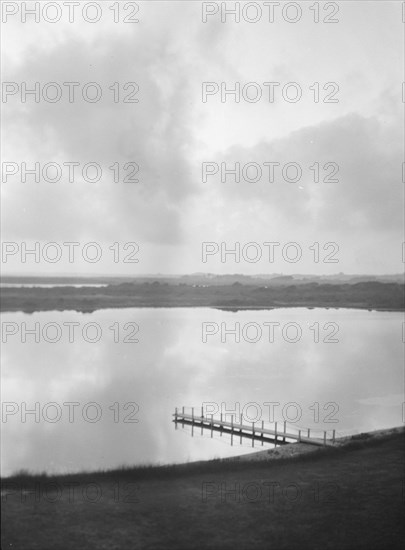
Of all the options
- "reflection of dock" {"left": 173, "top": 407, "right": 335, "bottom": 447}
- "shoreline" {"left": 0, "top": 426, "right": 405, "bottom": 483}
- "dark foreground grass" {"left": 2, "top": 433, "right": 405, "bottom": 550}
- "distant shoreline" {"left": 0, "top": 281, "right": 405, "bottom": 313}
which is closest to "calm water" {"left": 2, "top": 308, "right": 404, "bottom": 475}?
"reflection of dock" {"left": 173, "top": 407, "right": 335, "bottom": 447}

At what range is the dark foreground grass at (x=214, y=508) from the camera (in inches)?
505

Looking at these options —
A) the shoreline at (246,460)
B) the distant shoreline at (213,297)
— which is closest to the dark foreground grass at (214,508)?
the shoreline at (246,460)

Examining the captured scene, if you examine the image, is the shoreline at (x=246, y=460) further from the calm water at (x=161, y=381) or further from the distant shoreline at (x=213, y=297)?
the distant shoreline at (x=213, y=297)

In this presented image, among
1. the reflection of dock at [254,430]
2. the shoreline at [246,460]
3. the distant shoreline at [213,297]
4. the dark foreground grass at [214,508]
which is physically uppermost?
the distant shoreline at [213,297]

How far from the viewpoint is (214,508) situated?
15062 millimetres

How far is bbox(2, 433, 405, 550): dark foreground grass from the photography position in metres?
12.8

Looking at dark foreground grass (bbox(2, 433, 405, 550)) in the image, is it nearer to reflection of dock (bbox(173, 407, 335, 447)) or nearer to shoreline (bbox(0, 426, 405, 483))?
shoreline (bbox(0, 426, 405, 483))

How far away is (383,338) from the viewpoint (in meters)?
62.7

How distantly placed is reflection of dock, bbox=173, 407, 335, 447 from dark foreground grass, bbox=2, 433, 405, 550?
5.23m

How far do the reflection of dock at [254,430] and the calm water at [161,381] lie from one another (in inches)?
37.1

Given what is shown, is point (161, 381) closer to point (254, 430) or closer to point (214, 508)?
point (254, 430)

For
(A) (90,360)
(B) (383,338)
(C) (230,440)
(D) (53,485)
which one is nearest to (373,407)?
(C) (230,440)

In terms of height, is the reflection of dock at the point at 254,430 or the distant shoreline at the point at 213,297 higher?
the distant shoreline at the point at 213,297

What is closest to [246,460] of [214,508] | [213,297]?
[214,508]
